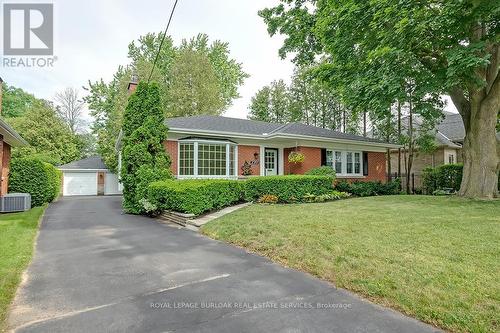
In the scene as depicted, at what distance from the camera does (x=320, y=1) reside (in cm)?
1237

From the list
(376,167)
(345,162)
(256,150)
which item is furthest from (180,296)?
(376,167)

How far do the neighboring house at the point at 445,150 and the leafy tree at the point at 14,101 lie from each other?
44931mm

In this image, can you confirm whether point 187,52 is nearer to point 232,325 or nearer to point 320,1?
point 320,1

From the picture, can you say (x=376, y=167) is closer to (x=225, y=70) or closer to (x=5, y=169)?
(x=5, y=169)

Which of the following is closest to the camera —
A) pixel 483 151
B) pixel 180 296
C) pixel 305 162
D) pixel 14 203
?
pixel 180 296

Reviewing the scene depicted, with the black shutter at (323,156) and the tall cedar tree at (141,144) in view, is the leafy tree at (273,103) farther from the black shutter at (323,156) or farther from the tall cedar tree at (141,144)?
the tall cedar tree at (141,144)

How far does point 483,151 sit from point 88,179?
28.2m

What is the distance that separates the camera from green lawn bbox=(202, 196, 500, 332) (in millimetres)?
3275

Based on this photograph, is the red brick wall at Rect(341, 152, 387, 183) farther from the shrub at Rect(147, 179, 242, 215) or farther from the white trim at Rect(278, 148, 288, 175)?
the shrub at Rect(147, 179, 242, 215)

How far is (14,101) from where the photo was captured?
39.2 meters

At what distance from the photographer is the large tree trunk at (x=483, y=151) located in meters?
11.0

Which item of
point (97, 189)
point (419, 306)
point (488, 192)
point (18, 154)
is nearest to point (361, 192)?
point (488, 192)

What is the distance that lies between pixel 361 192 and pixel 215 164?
7.60 metres

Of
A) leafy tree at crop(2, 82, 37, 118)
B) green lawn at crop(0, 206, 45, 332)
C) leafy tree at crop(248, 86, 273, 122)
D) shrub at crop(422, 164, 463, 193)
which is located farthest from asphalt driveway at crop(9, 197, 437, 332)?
leafy tree at crop(2, 82, 37, 118)
